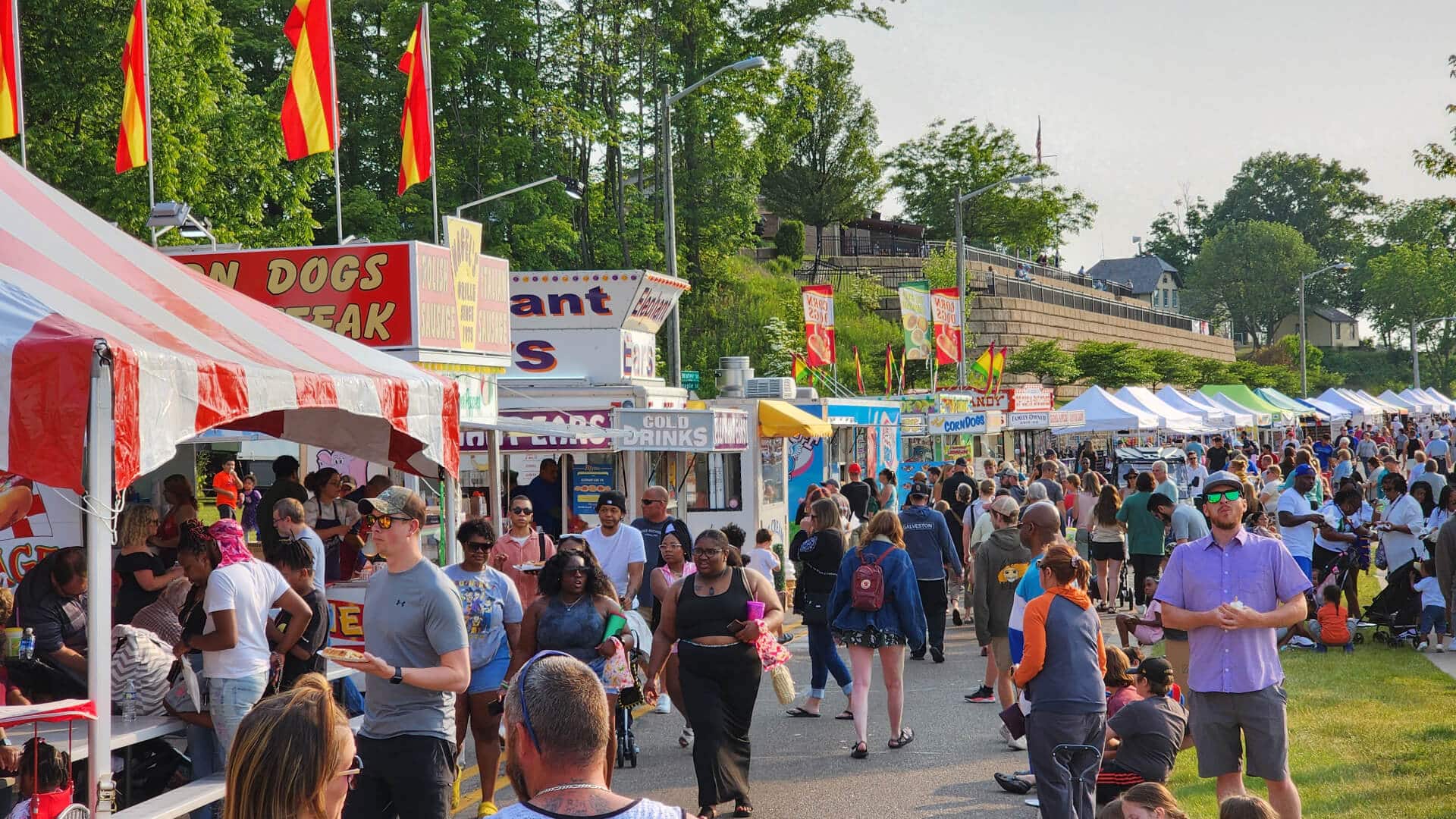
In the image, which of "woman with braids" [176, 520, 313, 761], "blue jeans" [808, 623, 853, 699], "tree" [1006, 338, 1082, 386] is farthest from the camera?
"tree" [1006, 338, 1082, 386]

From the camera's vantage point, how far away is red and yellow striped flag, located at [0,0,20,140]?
49.7 feet

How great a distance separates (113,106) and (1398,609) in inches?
967

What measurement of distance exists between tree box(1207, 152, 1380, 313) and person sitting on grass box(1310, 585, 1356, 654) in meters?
113

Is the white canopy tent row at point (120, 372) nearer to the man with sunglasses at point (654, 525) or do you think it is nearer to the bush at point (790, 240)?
the man with sunglasses at point (654, 525)

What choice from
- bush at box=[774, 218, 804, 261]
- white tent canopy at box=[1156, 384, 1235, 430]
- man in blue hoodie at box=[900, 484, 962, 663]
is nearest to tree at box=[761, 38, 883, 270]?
bush at box=[774, 218, 804, 261]

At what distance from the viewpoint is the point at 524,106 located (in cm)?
3909

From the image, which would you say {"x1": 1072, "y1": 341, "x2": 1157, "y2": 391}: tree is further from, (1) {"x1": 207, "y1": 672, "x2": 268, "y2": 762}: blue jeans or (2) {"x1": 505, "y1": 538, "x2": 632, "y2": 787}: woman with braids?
(1) {"x1": 207, "y1": 672, "x2": 268, "y2": 762}: blue jeans

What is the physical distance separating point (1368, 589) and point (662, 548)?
12418 mm

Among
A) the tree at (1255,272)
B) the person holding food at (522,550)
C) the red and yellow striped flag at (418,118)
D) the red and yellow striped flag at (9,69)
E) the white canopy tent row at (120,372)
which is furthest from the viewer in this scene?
the tree at (1255,272)

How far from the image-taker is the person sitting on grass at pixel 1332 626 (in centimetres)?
1423

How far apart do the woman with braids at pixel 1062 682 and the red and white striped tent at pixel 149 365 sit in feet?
11.6

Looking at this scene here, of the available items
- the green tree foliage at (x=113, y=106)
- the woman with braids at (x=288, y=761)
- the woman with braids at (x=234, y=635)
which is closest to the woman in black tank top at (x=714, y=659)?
the woman with braids at (x=234, y=635)

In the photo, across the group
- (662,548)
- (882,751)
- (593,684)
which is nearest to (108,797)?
(593,684)

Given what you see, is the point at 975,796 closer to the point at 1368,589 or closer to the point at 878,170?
the point at 1368,589
